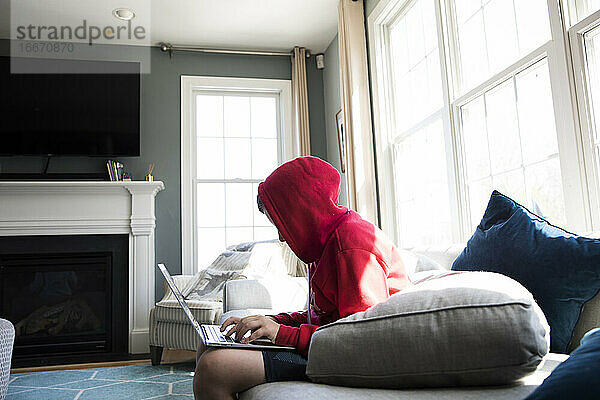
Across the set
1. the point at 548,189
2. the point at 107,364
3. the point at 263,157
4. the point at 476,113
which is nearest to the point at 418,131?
the point at 476,113

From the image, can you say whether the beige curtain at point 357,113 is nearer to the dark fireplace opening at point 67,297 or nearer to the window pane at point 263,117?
the window pane at point 263,117

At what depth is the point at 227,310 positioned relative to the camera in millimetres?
2543

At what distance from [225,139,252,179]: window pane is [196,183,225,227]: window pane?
6.9 inches

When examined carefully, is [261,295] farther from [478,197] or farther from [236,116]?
[236,116]

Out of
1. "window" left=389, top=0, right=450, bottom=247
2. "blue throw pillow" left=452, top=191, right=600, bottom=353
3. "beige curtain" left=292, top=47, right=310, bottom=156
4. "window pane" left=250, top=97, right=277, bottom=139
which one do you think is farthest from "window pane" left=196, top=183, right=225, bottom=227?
"blue throw pillow" left=452, top=191, right=600, bottom=353

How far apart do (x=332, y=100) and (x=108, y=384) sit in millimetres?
3138

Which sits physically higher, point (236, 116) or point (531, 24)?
point (236, 116)

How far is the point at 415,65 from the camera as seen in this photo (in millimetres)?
3477

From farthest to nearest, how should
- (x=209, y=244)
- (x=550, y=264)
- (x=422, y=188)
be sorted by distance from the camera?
(x=209, y=244), (x=422, y=188), (x=550, y=264)

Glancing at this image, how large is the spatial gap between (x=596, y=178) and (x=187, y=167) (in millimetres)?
3615

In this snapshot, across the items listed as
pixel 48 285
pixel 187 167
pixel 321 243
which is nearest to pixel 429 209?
pixel 321 243

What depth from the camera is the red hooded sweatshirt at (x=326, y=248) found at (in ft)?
3.96

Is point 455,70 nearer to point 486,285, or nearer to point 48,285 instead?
point 486,285

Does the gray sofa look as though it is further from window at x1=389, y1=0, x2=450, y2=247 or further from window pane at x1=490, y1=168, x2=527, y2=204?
window at x1=389, y1=0, x2=450, y2=247
